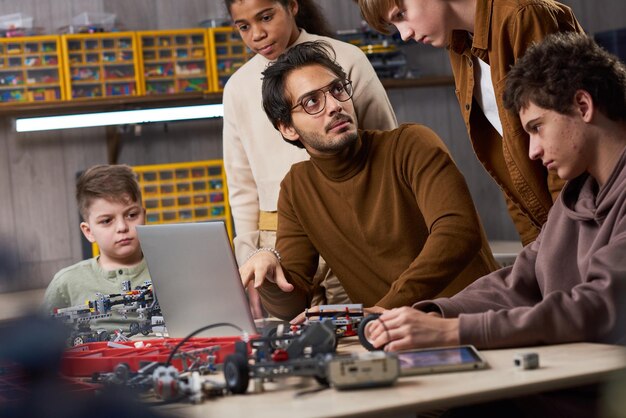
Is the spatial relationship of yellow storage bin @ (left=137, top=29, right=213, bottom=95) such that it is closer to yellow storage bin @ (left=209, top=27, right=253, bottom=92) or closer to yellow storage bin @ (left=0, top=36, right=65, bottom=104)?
yellow storage bin @ (left=209, top=27, right=253, bottom=92)

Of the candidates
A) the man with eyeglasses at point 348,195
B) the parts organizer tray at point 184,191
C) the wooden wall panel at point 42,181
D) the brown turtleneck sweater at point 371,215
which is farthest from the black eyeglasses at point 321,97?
the wooden wall panel at point 42,181

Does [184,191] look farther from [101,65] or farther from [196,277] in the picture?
[196,277]

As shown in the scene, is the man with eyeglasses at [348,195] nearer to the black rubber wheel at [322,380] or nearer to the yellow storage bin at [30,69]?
the black rubber wheel at [322,380]

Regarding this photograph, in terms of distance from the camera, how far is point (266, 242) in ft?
8.17

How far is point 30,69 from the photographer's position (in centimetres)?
470

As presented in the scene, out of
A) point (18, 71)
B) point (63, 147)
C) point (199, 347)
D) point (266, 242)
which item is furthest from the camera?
point (63, 147)

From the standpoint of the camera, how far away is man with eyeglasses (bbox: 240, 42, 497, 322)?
1958 mm

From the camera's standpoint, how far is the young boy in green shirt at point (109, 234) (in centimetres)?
Result: 229

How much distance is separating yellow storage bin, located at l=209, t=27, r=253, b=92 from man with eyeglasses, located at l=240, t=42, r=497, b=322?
9.30ft

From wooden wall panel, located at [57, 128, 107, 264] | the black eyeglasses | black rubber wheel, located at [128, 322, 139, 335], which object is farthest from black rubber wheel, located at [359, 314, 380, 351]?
wooden wall panel, located at [57, 128, 107, 264]

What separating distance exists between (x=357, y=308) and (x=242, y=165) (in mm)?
1201

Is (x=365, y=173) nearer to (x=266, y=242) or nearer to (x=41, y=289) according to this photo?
(x=266, y=242)

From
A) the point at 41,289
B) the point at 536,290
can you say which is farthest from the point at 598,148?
the point at 41,289

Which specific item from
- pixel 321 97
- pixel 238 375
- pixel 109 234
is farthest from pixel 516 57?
pixel 109 234
